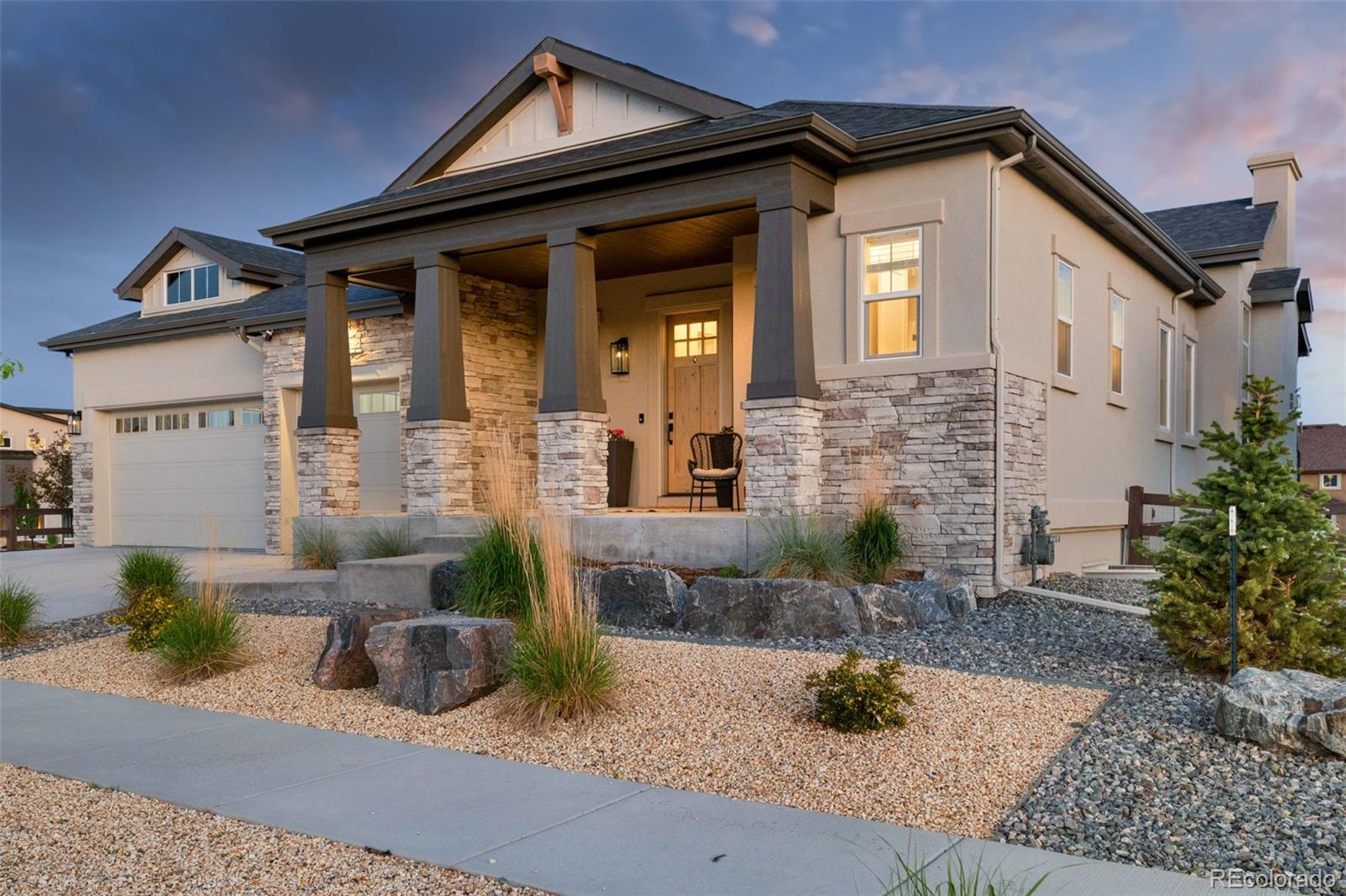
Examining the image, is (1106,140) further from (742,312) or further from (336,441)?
(336,441)

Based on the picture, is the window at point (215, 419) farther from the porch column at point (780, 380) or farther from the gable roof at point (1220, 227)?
the gable roof at point (1220, 227)

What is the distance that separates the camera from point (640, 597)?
816 cm

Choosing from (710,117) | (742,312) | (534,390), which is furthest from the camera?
(534,390)

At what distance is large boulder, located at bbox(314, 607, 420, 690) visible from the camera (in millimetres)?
6414

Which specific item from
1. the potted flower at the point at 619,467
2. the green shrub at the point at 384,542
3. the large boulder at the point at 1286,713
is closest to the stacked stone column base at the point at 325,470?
the green shrub at the point at 384,542

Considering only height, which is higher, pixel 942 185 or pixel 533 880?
pixel 942 185

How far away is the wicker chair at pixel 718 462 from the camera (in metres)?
11.1

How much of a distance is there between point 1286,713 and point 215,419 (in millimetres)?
15959

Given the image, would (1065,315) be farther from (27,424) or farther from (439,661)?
(27,424)

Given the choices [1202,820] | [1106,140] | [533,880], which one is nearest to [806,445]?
[1202,820]

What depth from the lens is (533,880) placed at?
11.2 feet

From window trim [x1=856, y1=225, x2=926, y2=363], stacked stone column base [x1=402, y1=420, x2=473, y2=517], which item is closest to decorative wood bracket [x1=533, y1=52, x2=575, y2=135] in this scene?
stacked stone column base [x1=402, y1=420, x2=473, y2=517]

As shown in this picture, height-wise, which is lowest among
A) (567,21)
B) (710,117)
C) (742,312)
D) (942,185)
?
(742,312)

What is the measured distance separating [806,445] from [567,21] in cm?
738
